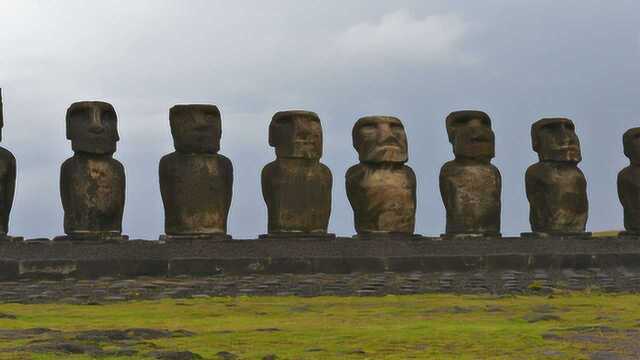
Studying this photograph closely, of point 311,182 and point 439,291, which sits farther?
point 311,182

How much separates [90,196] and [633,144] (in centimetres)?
885

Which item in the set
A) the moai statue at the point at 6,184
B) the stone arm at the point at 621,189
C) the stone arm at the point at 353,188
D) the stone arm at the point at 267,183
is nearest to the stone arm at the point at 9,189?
the moai statue at the point at 6,184

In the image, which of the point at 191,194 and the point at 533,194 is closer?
the point at 191,194

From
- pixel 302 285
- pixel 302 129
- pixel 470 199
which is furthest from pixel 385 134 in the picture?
pixel 302 285

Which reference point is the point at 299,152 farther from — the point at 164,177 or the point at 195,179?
the point at 164,177

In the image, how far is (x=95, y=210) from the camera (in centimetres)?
1441

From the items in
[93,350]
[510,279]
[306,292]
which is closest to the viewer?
[93,350]

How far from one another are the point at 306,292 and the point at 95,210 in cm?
372

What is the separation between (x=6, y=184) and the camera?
14.4m

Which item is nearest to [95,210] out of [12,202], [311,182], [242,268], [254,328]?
[12,202]

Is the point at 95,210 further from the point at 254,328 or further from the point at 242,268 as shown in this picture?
the point at 254,328

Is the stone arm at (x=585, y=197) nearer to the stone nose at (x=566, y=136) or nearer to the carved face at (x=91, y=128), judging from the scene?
the stone nose at (x=566, y=136)

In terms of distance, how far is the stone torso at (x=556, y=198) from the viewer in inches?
673

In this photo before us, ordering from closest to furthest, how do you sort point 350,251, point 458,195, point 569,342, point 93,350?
point 93,350 → point 569,342 → point 350,251 → point 458,195
